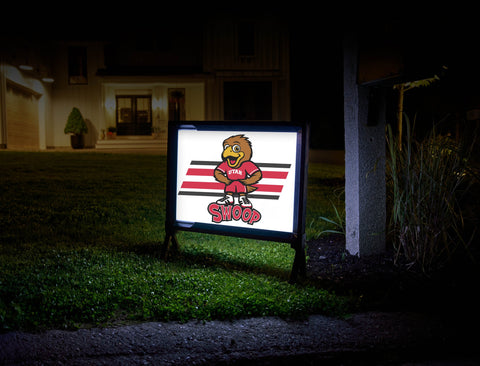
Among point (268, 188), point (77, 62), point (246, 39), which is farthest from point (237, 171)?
point (77, 62)

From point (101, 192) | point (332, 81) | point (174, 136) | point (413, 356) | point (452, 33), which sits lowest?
point (413, 356)

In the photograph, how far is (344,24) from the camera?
419 cm

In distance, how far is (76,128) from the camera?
71.2 ft

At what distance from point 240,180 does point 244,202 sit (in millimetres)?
207

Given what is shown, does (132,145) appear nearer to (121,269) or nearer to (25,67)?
(25,67)

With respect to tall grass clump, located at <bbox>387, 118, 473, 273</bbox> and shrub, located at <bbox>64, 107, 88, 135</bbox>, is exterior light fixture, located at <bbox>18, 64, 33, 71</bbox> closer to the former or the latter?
shrub, located at <bbox>64, 107, 88, 135</bbox>

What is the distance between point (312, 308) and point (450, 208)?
161 cm

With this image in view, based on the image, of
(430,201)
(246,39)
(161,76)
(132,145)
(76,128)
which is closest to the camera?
(430,201)

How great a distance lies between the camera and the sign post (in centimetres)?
376

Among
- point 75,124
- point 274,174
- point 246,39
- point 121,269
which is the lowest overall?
point 121,269

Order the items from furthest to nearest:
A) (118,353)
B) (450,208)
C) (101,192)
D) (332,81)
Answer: (332,81)
(101,192)
(450,208)
(118,353)

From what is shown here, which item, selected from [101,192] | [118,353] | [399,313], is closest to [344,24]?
[399,313]

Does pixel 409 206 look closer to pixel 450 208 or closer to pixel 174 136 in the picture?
pixel 450 208

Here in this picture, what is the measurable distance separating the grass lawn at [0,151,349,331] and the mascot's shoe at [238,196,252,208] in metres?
0.58
